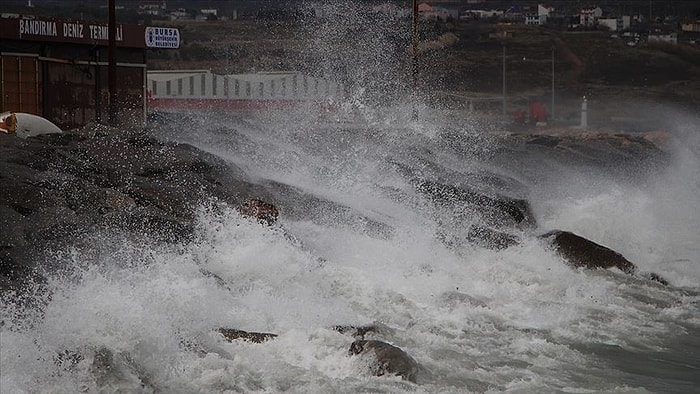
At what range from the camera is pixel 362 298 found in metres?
14.3

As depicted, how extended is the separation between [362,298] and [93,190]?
15.6 ft

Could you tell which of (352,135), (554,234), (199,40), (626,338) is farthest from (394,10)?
(626,338)

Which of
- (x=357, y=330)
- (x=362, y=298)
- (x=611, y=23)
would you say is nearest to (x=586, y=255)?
(x=362, y=298)

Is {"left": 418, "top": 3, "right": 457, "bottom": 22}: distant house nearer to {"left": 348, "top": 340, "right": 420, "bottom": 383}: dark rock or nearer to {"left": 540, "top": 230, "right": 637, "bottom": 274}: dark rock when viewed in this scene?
{"left": 540, "top": 230, "right": 637, "bottom": 274}: dark rock

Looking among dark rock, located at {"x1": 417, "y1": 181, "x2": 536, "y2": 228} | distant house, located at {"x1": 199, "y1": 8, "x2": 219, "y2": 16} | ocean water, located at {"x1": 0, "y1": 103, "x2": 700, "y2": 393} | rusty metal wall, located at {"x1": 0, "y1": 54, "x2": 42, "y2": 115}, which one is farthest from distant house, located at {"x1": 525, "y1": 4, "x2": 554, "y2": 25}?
ocean water, located at {"x1": 0, "y1": 103, "x2": 700, "y2": 393}

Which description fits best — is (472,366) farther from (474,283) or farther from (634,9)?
(634,9)

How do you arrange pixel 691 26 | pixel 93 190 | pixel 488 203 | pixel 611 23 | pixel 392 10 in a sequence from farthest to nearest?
pixel 611 23 < pixel 691 26 < pixel 392 10 < pixel 488 203 < pixel 93 190

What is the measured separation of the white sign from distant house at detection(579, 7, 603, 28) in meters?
68.5

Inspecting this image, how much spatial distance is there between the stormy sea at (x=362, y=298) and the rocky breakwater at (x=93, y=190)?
0.36 m

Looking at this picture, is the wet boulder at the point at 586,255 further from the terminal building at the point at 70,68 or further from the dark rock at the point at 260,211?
the terminal building at the point at 70,68

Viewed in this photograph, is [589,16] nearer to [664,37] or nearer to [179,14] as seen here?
[664,37]

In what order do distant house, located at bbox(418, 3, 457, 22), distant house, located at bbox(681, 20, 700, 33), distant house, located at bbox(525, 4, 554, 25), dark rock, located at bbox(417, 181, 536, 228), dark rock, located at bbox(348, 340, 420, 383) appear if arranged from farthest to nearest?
distant house, located at bbox(418, 3, 457, 22) < distant house, located at bbox(525, 4, 554, 25) < distant house, located at bbox(681, 20, 700, 33) < dark rock, located at bbox(417, 181, 536, 228) < dark rock, located at bbox(348, 340, 420, 383)

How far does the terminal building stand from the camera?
1053 inches

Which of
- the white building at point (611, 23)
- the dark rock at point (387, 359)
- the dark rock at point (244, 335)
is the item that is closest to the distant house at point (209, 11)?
the white building at point (611, 23)
